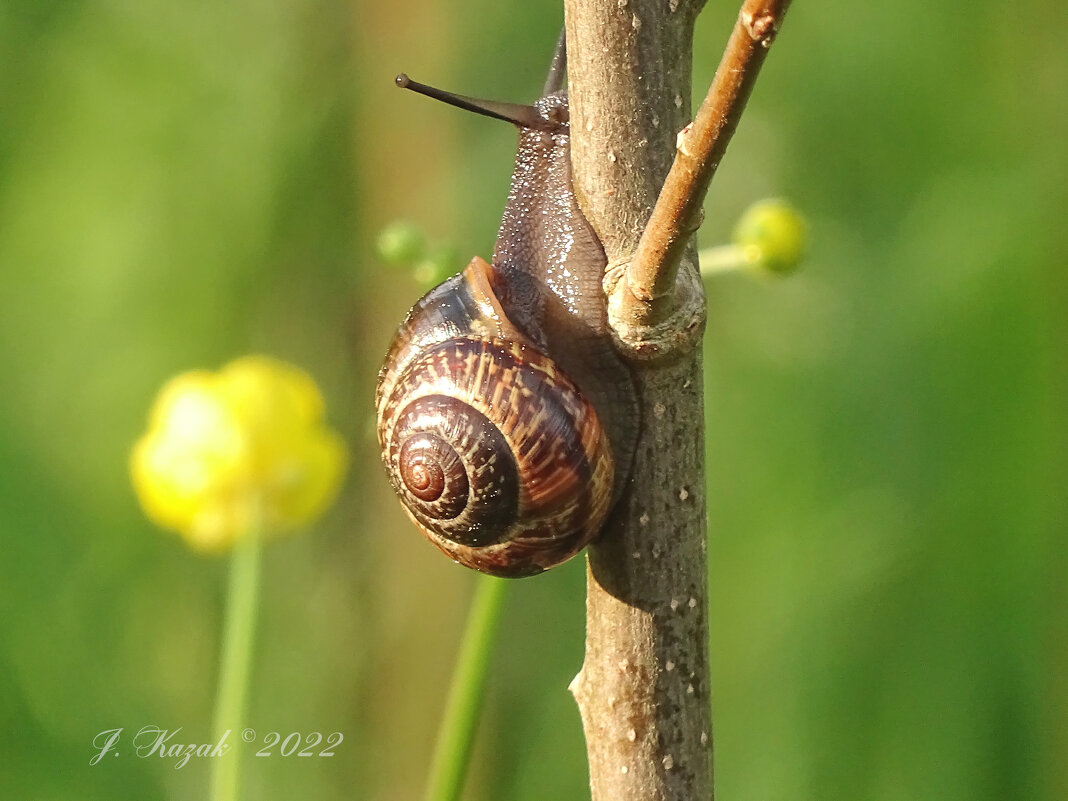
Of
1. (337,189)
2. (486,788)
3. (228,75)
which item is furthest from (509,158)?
(486,788)

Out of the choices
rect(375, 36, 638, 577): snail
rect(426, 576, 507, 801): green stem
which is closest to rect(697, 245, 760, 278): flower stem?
rect(375, 36, 638, 577): snail

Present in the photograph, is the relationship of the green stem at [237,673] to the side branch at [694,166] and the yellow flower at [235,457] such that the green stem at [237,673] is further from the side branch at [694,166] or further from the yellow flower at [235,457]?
the side branch at [694,166]

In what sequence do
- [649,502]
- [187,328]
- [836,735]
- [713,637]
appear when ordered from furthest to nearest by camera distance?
[187,328] < [713,637] < [836,735] < [649,502]

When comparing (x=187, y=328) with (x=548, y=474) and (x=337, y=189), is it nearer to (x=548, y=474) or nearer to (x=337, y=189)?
(x=337, y=189)

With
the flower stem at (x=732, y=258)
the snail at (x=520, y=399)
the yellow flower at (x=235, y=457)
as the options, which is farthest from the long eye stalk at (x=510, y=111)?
the yellow flower at (x=235, y=457)

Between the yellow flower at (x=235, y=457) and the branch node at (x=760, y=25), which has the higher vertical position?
the branch node at (x=760, y=25)
